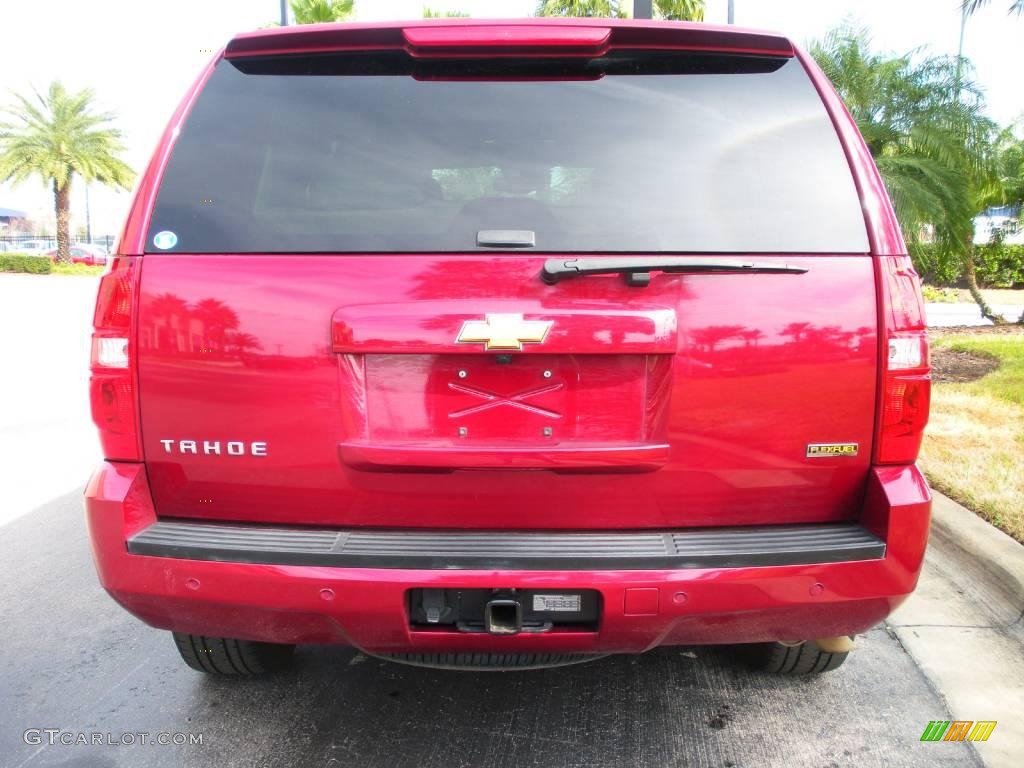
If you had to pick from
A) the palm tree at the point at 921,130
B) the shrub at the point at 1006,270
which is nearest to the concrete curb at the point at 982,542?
the palm tree at the point at 921,130

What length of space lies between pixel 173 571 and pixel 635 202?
5.08 ft

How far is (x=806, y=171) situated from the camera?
221cm

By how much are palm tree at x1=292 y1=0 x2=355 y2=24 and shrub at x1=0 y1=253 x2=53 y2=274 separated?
83.0 ft

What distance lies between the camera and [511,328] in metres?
2.00

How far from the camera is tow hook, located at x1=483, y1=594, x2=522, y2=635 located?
6.75ft

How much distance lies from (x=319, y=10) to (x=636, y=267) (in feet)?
64.2

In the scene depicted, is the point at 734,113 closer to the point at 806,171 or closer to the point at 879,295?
the point at 806,171

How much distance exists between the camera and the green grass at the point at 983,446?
4.36 metres

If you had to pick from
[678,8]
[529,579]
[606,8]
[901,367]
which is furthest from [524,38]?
[678,8]

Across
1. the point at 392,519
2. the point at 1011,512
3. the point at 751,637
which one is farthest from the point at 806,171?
the point at 1011,512

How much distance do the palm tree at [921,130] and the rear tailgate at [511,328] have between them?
888 cm

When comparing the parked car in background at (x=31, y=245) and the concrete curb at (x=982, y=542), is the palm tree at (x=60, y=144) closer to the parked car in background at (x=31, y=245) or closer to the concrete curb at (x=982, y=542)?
the parked car in background at (x=31, y=245)

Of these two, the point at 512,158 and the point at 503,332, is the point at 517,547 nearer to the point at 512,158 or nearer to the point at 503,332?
the point at 503,332

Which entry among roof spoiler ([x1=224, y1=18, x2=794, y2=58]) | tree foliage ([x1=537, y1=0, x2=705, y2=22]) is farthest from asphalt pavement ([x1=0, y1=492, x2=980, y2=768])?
tree foliage ([x1=537, y1=0, x2=705, y2=22])
